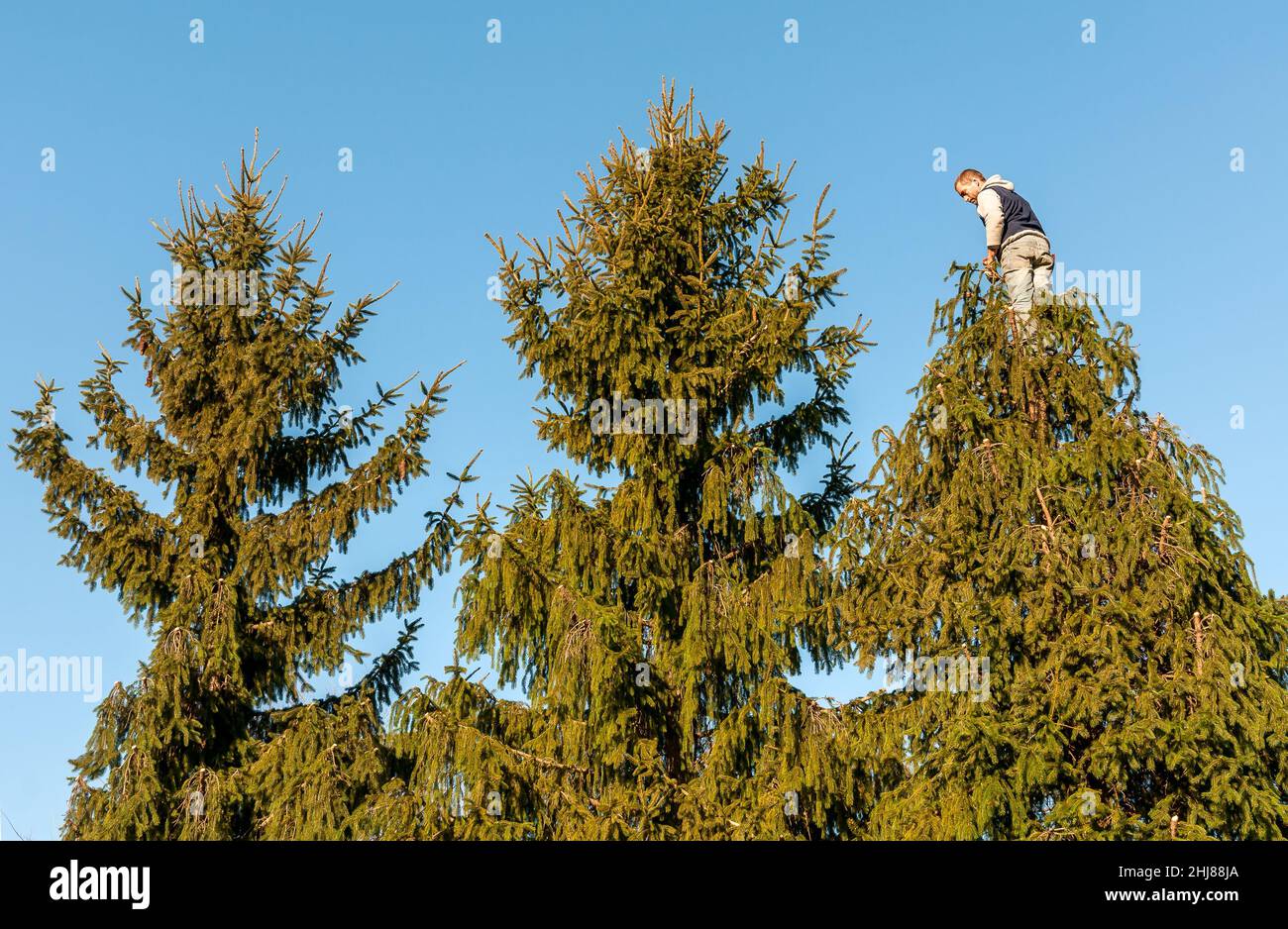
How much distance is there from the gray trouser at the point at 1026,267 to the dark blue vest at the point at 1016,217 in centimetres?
11

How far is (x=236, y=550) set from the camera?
49.9ft

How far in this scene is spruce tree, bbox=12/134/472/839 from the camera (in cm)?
1335

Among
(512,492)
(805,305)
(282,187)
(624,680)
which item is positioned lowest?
(624,680)

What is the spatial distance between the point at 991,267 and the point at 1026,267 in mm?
324

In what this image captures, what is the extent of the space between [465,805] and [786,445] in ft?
17.6

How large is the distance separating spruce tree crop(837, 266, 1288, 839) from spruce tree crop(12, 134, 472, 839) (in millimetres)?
5216

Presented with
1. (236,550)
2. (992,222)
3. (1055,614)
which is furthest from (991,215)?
(236,550)

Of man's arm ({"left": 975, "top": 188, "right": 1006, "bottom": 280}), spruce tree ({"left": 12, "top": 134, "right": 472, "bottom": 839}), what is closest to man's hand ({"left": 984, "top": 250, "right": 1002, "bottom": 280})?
man's arm ({"left": 975, "top": 188, "right": 1006, "bottom": 280})

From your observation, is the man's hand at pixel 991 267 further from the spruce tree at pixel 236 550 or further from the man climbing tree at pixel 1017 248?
the spruce tree at pixel 236 550

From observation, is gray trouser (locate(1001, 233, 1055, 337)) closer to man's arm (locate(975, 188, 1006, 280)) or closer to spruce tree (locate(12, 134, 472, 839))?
man's arm (locate(975, 188, 1006, 280))
